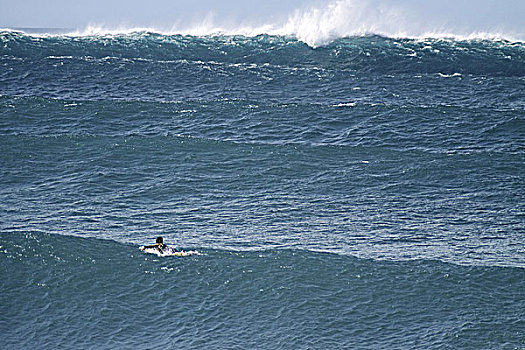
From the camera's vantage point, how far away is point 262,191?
33.2 metres

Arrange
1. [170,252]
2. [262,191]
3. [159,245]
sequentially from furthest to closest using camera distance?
[262,191] < [170,252] < [159,245]

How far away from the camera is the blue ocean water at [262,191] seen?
A: 2350 cm

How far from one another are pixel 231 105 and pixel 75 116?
834 cm

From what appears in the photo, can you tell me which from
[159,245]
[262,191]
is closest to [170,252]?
[159,245]

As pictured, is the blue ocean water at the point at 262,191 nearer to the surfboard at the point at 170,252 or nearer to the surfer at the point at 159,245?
the surfboard at the point at 170,252

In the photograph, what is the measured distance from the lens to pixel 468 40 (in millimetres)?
49375

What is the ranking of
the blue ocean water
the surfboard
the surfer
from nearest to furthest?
the blue ocean water, the surfer, the surfboard

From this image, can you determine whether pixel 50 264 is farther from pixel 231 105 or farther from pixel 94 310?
pixel 231 105

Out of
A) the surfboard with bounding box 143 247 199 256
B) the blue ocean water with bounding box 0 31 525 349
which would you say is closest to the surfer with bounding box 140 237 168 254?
the surfboard with bounding box 143 247 199 256

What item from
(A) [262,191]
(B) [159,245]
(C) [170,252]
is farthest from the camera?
(A) [262,191]

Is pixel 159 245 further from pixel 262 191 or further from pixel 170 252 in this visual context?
pixel 262 191

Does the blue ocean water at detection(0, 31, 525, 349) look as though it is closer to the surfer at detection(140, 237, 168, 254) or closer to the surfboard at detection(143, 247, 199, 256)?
the surfboard at detection(143, 247, 199, 256)

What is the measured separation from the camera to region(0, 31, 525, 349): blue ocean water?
23.5 meters

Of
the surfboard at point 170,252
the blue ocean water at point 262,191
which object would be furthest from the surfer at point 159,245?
the blue ocean water at point 262,191
